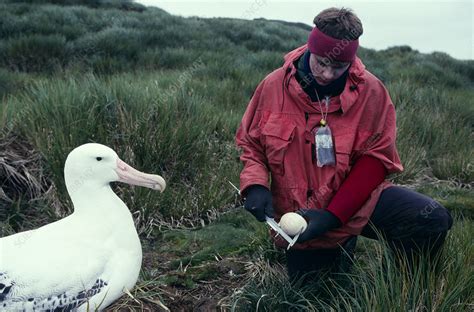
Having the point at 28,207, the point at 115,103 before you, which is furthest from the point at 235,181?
the point at 28,207

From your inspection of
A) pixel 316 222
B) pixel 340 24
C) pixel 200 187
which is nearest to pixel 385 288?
pixel 316 222

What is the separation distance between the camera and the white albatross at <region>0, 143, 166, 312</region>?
91.4 inches

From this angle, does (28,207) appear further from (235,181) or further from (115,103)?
(235,181)

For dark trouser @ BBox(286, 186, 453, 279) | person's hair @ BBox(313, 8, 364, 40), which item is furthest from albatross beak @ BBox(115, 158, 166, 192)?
person's hair @ BBox(313, 8, 364, 40)

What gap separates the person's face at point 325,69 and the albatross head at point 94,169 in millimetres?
862

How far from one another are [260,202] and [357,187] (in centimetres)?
43

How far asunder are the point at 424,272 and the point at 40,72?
784 cm

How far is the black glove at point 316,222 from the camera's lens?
2.46 metres

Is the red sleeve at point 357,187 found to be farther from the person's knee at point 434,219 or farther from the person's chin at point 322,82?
the person's chin at point 322,82

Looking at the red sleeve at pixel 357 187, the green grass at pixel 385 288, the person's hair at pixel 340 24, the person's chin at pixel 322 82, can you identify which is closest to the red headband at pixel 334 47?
the person's hair at pixel 340 24

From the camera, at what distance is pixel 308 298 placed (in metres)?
2.69

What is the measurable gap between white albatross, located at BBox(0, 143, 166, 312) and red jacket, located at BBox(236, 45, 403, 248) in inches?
21.5

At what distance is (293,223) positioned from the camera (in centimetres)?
238

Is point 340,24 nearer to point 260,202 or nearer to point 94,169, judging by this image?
point 260,202
